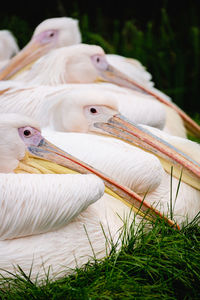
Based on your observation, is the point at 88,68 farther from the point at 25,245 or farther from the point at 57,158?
the point at 25,245

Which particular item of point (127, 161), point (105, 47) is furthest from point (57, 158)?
point (105, 47)

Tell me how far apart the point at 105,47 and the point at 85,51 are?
186 cm

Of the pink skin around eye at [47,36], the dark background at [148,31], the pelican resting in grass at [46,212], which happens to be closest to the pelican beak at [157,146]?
the pelican resting in grass at [46,212]

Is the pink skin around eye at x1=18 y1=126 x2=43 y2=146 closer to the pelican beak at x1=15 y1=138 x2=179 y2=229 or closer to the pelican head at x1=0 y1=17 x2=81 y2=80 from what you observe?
the pelican beak at x1=15 y1=138 x2=179 y2=229

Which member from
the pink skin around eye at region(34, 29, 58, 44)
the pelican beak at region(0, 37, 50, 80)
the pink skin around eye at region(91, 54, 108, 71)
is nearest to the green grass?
the pink skin around eye at region(91, 54, 108, 71)

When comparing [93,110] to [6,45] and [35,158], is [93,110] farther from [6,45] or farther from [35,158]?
[6,45]

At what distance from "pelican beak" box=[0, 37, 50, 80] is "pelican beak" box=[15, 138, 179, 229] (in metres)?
2.12

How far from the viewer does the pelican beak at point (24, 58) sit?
4.75m

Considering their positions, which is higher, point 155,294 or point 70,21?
point 70,21

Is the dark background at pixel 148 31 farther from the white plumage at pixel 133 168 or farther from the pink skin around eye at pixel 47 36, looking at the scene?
the white plumage at pixel 133 168

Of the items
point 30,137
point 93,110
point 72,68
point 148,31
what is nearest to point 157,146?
point 93,110

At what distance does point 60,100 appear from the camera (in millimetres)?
3584

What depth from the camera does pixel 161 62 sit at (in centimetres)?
616

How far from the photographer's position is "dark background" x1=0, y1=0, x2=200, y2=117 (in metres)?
6.21
